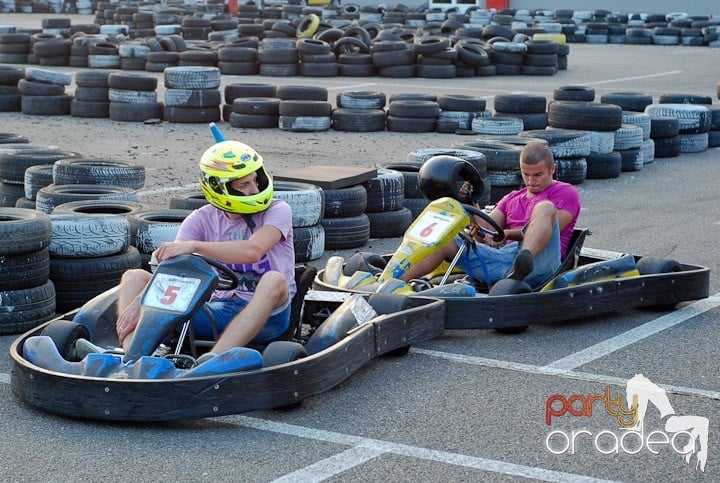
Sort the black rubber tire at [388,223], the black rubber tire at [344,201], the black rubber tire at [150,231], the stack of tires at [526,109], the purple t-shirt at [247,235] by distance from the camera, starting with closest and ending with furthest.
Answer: the purple t-shirt at [247,235] < the black rubber tire at [150,231] < the black rubber tire at [344,201] < the black rubber tire at [388,223] < the stack of tires at [526,109]

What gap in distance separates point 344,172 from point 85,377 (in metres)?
3.92

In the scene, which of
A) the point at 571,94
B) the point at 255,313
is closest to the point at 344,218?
the point at 255,313

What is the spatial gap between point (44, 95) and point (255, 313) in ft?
36.8

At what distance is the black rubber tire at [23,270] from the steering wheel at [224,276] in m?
1.15

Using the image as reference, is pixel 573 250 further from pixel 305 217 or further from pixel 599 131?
pixel 599 131

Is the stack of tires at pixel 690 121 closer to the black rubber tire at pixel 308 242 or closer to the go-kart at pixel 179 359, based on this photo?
the black rubber tire at pixel 308 242

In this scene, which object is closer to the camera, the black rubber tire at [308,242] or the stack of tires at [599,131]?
the black rubber tire at [308,242]

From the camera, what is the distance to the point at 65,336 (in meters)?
4.57

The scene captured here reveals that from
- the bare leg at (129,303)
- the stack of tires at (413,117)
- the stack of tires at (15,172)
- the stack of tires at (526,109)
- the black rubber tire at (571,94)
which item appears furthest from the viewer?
the black rubber tire at (571,94)

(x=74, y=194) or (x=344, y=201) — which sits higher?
(x=74, y=194)

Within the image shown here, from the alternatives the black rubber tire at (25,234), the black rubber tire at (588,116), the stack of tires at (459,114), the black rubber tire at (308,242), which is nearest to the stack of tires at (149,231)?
the black rubber tire at (25,234)

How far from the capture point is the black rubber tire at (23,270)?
538 centimetres

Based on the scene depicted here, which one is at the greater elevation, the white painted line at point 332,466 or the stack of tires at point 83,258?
the stack of tires at point 83,258

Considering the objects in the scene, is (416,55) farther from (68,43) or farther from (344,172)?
(344,172)
